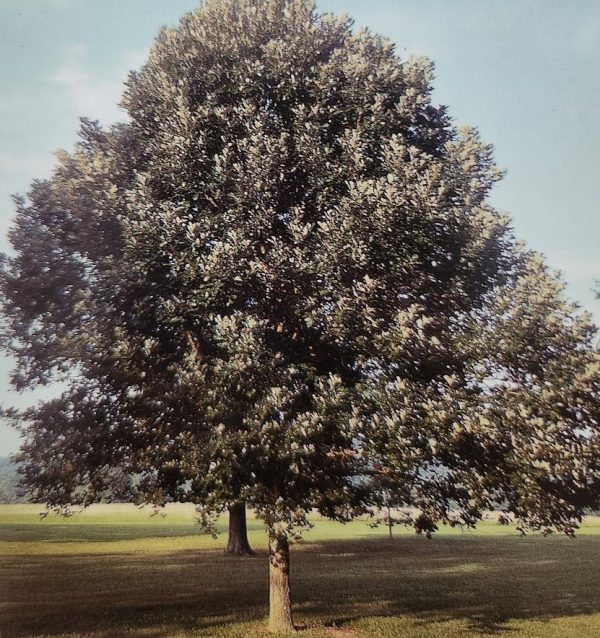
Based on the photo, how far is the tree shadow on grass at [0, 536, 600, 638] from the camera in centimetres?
1942

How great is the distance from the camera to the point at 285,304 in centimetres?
1712

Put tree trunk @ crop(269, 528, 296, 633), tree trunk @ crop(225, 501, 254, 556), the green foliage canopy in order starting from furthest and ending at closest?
tree trunk @ crop(225, 501, 254, 556)
tree trunk @ crop(269, 528, 296, 633)
the green foliage canopy

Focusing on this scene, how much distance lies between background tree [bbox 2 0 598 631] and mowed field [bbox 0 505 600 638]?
14.1ft

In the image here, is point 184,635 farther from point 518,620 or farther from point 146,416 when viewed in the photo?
point 518,620

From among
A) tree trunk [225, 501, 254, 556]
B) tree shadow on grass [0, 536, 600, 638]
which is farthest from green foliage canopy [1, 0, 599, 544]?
tree trunk [225, 501, 254, 556]

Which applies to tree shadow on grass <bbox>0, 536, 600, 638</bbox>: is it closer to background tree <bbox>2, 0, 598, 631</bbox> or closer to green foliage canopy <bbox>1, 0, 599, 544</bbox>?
background tree <bbox>2, 0, 598, 631</bbox>

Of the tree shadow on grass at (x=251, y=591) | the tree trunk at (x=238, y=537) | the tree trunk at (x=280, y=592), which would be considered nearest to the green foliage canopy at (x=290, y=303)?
the tree trunk at (x=280, y=592)

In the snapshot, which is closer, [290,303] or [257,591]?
[290,303]

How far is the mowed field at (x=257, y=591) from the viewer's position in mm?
18766

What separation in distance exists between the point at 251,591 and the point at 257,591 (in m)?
0.30

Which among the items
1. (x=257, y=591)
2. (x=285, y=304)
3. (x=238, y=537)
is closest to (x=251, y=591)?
Result: (x=257, y=591)

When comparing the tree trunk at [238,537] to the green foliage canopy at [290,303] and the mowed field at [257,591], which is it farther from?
the green foliage canopy at [290,303]

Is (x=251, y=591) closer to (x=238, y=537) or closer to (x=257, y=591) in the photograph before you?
(x=257, y=591)

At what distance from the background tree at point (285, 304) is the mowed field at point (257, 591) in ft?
14.1
